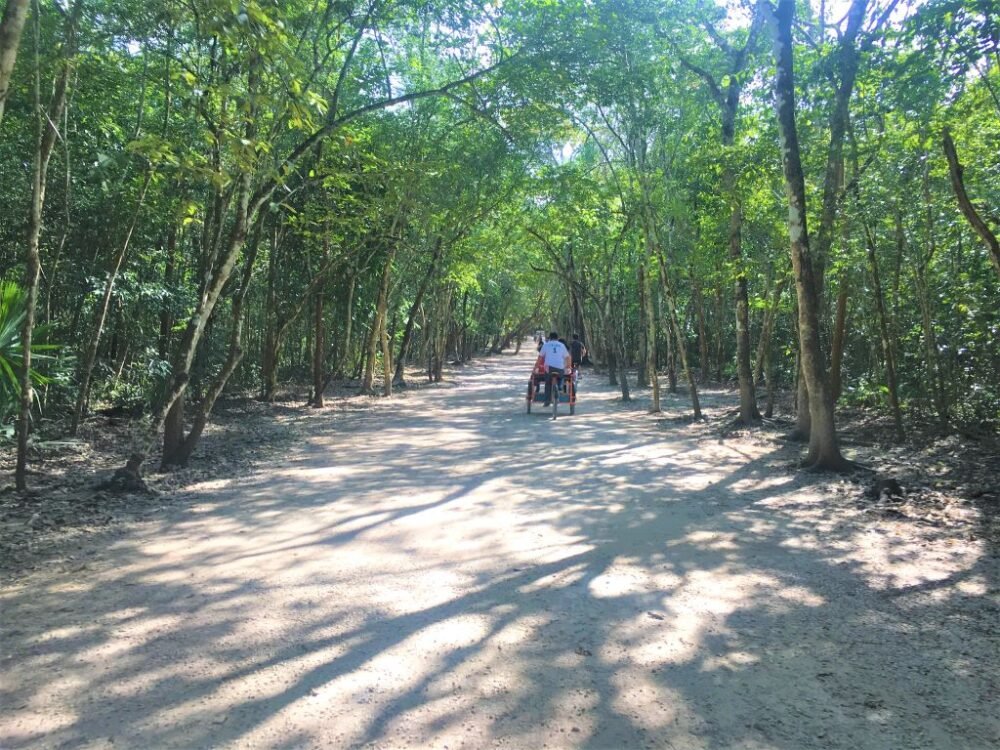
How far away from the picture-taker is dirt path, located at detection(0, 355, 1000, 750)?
290 cm

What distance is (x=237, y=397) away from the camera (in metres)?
16.5

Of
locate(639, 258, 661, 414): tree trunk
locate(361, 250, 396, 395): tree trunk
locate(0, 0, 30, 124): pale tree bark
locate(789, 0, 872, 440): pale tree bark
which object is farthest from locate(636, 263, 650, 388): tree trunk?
locate(0, 0, 30, 124): pale tree bark

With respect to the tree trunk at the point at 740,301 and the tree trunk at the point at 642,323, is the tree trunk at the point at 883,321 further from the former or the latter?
the tree trunk at the point at 642,323

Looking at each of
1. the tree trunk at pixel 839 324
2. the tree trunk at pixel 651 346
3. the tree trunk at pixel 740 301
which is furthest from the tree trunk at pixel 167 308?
the tree trunk at pixel 839 324

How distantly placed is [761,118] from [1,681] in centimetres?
1279

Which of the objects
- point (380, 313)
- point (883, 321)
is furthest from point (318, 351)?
point (883, 321)

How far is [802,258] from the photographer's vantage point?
839 centimetres

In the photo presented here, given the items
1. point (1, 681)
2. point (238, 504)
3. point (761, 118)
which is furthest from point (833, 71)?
point (1, 681)

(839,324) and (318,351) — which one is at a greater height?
(839,324)

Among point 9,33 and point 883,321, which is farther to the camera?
point 883,321

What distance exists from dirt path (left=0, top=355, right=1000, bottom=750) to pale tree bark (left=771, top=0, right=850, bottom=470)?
1.40 metres

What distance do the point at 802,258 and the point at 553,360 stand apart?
22.3 ft

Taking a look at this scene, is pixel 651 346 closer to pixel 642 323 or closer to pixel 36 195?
pixel 642 323

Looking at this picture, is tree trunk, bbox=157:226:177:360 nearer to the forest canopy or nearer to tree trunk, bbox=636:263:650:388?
the forest canopy
